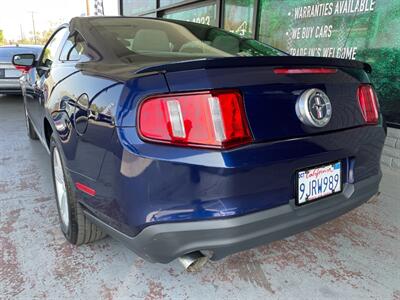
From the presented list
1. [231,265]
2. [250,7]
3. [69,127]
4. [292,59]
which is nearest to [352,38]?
[250,7]

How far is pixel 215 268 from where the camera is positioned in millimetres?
2049

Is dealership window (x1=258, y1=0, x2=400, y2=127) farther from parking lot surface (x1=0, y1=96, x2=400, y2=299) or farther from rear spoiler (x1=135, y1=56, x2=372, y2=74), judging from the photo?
rear spoiler (x1=135, y1=56, x2=372, y2=74)

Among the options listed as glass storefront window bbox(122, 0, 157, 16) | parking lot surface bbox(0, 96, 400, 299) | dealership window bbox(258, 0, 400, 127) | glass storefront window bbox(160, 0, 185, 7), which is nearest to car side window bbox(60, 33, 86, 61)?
parking lot surface bbox(0, 96, 400, 299)

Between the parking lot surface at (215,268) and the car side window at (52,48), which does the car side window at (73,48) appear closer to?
the car side window at (52,48)

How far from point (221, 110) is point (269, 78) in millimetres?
286

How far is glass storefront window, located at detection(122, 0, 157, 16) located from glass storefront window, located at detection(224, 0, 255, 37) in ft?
10.3

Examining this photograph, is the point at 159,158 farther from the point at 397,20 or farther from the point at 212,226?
the point at 397,20

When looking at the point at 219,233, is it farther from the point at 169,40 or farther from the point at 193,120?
the point at 169,40

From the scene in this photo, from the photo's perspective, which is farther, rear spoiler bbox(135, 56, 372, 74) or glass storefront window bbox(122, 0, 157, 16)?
glass storefront window bbox(122, 0, 157, 16)

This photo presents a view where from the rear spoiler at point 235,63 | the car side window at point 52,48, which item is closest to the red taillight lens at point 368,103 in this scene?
the rear spoiler at point 235,63

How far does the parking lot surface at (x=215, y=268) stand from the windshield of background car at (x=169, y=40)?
3.89 ft

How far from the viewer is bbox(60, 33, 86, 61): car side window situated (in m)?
2.21

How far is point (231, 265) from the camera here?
2.07 m

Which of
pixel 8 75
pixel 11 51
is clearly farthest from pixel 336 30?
pixel 11 51
